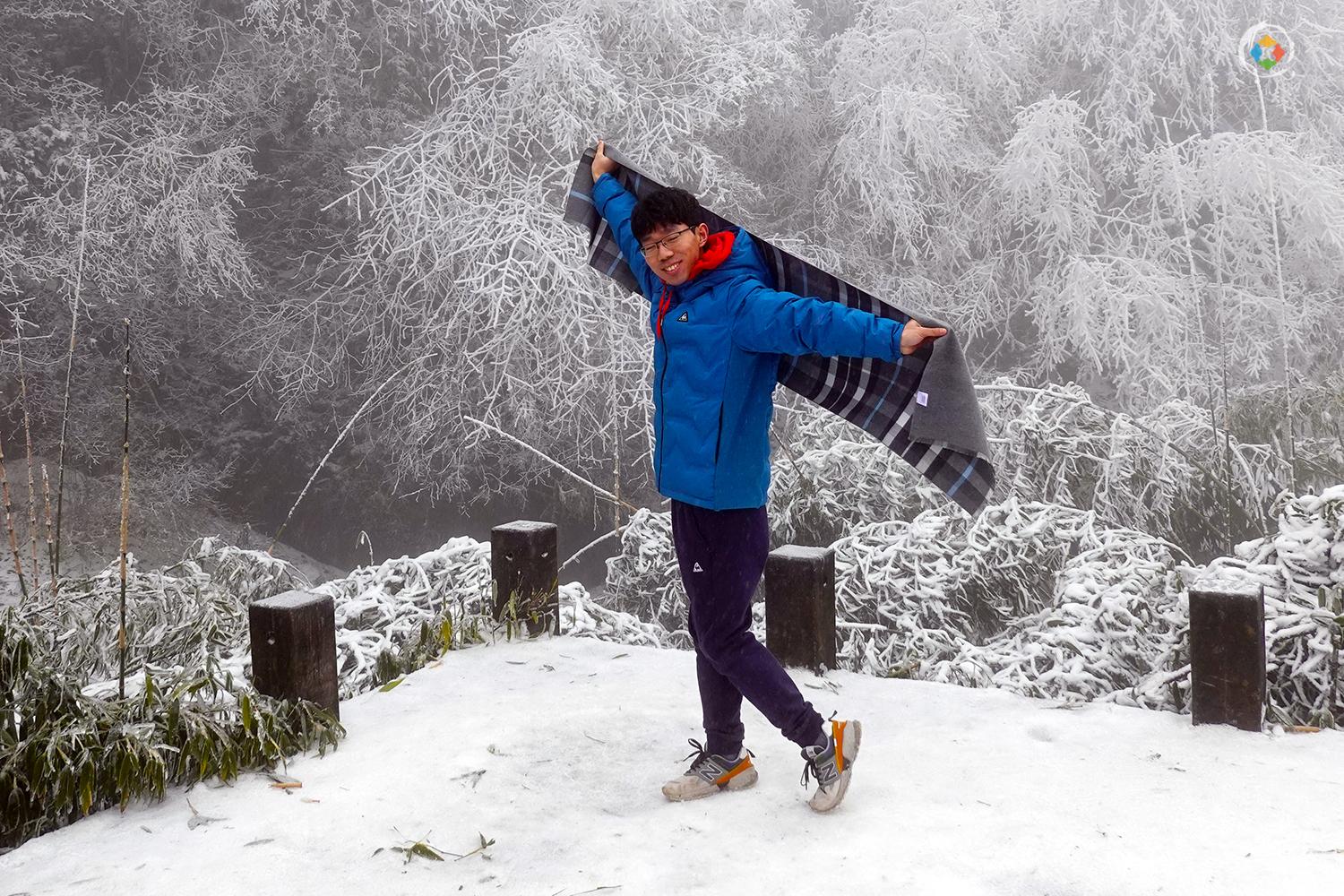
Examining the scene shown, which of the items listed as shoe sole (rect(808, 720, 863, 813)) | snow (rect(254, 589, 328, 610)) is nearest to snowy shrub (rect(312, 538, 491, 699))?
snow (rect(254, 589, 328, 610))

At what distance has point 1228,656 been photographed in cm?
241

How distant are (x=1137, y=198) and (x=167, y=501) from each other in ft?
27.6

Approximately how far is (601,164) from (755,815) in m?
1.51

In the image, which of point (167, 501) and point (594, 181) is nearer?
point (594, 181)

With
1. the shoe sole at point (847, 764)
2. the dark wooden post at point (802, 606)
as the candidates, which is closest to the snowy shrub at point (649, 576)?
the dark wooden post at point (802, 606)

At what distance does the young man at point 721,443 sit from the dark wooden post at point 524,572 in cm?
126

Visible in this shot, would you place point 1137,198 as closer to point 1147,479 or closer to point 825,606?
point 1147,479

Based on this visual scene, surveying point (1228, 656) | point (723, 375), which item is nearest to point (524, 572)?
point (723, 375)

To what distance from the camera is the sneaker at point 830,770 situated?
2.11 meters

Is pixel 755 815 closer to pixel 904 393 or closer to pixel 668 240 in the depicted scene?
pixel 904 393

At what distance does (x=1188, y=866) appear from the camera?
1856 mm

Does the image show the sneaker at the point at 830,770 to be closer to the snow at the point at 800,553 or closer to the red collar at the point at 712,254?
the snow at the point at 800,553

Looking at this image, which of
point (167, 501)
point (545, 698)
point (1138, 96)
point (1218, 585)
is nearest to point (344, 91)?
point (167, 501)

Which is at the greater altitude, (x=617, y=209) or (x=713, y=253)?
(x=617, y=209)
